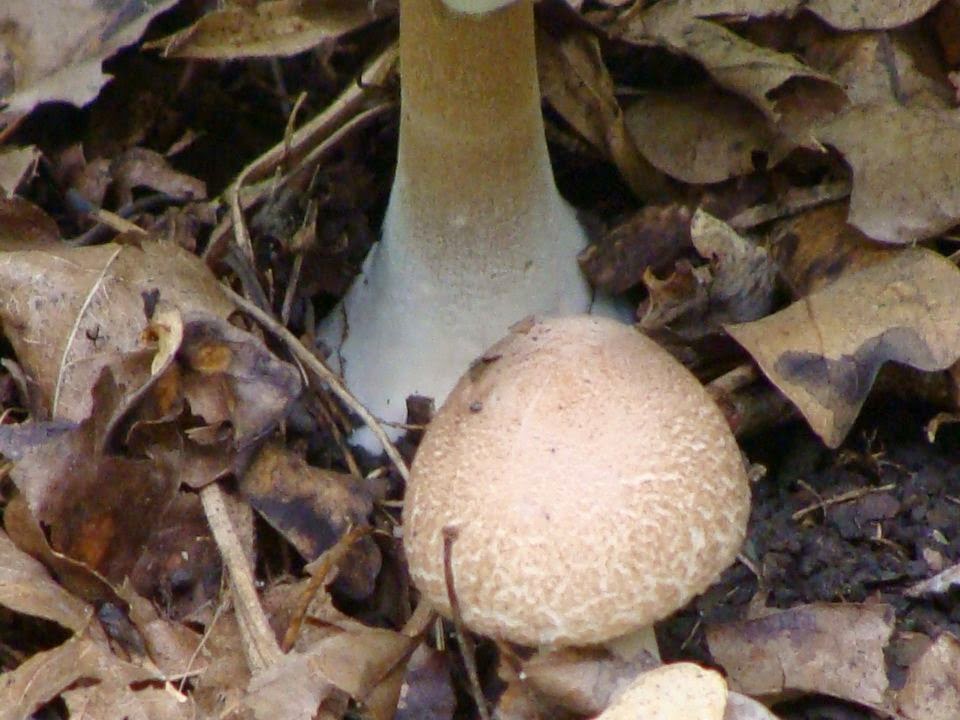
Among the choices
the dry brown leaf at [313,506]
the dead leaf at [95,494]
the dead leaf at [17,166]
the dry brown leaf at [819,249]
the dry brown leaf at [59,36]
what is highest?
the dry brown leaf at [59,36]

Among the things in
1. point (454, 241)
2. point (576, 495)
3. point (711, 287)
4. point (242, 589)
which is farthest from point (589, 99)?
point (242, 589)

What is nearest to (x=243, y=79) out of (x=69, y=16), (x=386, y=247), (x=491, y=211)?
(x=69, y=16)

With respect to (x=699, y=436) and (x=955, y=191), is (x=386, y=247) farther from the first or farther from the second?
(x=955, y=191)

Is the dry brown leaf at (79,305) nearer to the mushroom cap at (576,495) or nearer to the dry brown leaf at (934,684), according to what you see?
the mushroom cap at (576,495)

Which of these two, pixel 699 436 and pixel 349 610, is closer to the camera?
pixel 699 436

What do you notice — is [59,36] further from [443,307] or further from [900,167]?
[900,167]

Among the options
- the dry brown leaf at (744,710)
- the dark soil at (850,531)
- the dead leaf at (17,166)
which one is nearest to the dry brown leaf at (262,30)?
the dead leaf at (17,166)

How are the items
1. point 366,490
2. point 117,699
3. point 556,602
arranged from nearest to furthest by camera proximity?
point 556,602 < point 117,699 < point 366,490
